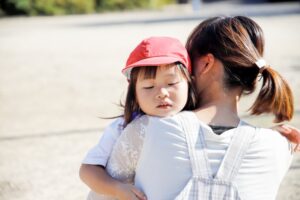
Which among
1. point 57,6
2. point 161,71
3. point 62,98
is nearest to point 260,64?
point 161,71

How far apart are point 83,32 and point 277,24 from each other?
208 inches

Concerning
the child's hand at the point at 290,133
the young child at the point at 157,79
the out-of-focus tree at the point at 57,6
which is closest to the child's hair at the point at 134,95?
the young child at the point at 157,79

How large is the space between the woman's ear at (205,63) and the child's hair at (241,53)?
0.01 meters

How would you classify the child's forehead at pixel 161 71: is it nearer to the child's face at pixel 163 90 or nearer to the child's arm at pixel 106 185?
the child's face at pixel 163 90

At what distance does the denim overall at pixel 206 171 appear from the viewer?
160 cm

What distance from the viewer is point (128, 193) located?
1719 millimetres

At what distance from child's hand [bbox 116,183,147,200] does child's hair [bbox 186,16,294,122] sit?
1.41 feet

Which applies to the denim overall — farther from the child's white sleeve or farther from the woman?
the child's white sleeve

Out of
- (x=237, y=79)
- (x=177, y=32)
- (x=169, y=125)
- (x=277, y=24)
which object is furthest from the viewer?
(x=277, y=24)

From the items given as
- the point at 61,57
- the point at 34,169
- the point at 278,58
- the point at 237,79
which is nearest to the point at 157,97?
the point at 237,79

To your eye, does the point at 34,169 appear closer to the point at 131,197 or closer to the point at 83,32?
the point at 131,197

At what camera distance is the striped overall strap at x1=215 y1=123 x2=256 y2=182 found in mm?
1604

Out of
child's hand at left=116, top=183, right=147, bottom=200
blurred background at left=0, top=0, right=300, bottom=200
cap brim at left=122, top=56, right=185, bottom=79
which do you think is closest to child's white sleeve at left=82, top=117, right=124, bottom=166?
child's hand at left=116, top=183, right=147, bottom=200

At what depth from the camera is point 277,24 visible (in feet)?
51.4
